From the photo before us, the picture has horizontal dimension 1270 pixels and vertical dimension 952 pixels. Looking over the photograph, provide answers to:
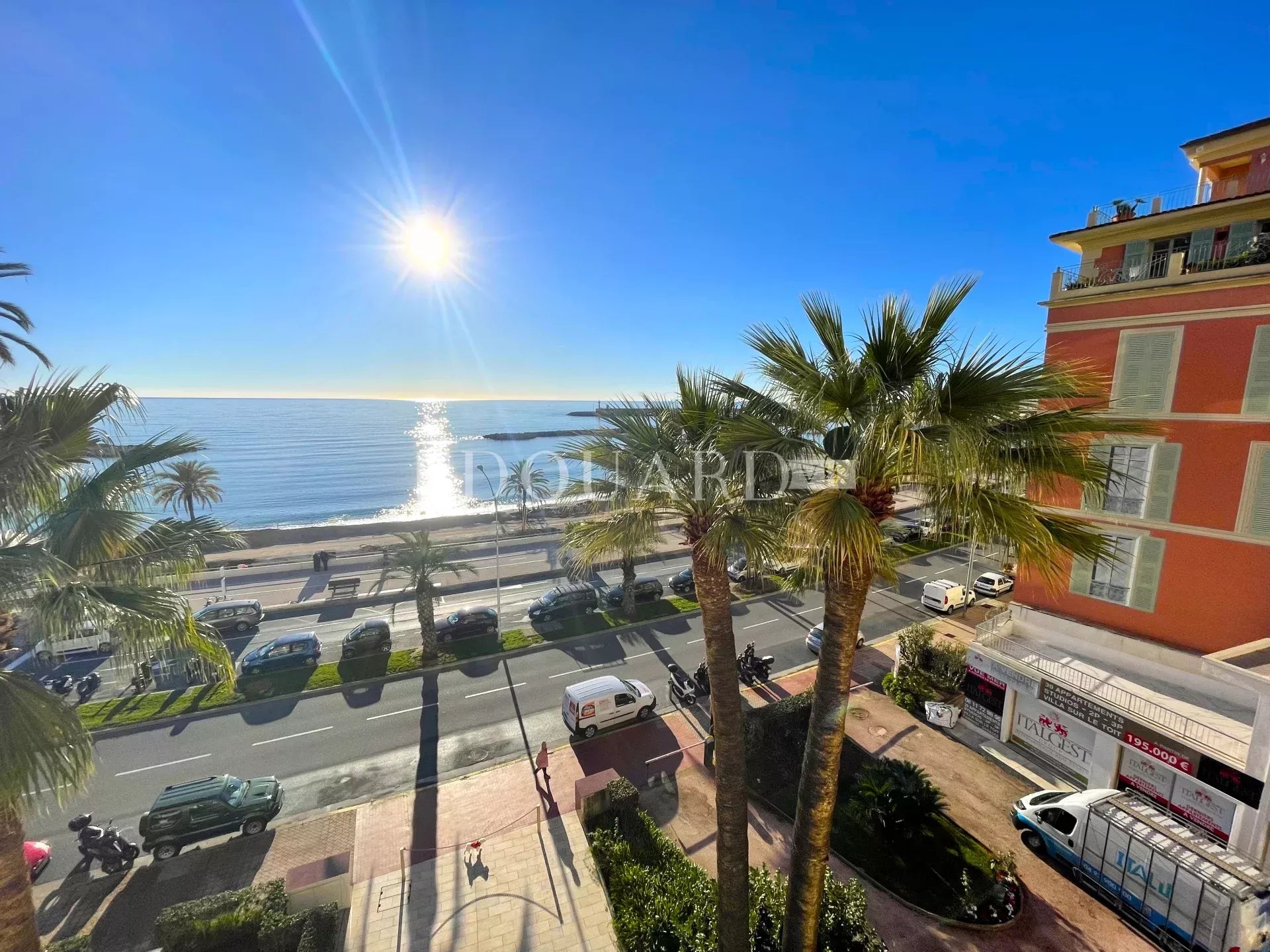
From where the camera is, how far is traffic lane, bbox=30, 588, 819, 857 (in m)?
12.9

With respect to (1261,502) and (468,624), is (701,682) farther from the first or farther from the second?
(1261,502)

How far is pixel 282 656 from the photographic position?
18.0 metres

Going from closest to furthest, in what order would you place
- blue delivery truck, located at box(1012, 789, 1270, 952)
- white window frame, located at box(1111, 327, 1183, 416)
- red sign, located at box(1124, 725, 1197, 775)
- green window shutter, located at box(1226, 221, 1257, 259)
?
blue delivery truck, located at box(1012, 789, 1270, 952) → red sign, located at box(1124, 725, 1197, 775) → green window shutter, located at box(1226, 221, 1257, 259) → white window frame, located at box(1111, 327, 1183, 416)

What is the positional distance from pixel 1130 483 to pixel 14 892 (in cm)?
2022

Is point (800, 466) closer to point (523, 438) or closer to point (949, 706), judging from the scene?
point (949, 706)

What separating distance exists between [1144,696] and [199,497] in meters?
53.6

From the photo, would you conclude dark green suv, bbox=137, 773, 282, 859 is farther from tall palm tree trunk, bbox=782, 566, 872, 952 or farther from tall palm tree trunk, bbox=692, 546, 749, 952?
tall palm tree trunk, bbox=782, 566, 872, 952

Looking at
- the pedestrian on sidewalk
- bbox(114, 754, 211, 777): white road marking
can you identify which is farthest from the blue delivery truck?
bbox(114, 754, 211, 777): white road marking

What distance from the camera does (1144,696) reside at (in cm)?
1061

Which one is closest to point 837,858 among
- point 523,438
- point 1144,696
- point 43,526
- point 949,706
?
point 949,706

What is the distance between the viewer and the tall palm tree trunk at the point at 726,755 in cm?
628

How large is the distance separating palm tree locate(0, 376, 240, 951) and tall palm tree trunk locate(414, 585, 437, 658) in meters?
12.5

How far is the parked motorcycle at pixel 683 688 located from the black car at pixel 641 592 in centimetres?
782

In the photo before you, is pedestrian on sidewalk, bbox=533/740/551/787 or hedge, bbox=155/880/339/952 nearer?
hedge, bbox=155/880/339/952
